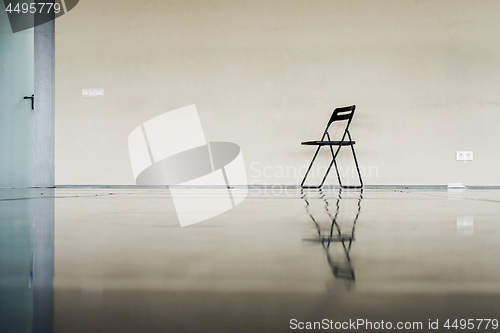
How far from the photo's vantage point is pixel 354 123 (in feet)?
15.7

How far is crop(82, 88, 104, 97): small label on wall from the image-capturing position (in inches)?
199

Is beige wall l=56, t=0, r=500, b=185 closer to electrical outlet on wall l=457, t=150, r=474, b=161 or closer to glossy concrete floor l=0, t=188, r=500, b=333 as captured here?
electrical outlet on wall l=457, t=150, r=474, b=161

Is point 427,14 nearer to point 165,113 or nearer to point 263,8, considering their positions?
point 263,8

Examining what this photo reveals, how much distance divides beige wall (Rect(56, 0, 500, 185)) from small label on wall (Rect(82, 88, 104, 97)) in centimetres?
7

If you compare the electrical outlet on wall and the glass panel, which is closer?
the electrical outlet on wall

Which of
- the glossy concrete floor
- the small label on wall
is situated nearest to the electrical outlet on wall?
the small label on wall

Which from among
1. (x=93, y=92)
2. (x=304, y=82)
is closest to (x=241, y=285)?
(x=304, y=82)

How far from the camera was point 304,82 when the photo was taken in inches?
191

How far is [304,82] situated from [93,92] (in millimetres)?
2425

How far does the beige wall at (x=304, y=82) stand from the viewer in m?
4.78

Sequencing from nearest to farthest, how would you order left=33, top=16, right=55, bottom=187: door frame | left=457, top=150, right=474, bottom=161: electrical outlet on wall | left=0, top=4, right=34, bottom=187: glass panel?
left=457, top=150, right=474, bottom=161: electrical outlet on wall < left=33, top=16, right=55, bottom=187: door frame < left=0, top=4, right=34, bottom=187: glass panel

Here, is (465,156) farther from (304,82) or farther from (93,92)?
(93,92)

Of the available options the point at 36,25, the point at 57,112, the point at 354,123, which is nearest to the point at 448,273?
the point at 354,123

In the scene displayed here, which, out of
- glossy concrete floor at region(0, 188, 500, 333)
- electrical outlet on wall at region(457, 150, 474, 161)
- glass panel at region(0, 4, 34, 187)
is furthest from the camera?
glass panel at region(0, 4, 34, 187)
